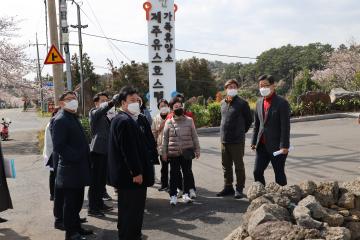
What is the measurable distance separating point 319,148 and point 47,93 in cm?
1977

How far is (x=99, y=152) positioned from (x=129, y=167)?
243cm

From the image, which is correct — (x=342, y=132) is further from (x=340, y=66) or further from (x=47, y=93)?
(x=340, y=66)

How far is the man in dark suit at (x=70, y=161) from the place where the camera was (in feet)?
18.0

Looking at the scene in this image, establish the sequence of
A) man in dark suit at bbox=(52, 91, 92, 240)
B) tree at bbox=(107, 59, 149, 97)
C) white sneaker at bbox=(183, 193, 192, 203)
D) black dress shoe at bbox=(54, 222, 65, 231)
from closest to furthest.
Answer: man in dark suit at bbox=(52, 91, 92, 240) → black dress shoe at bbox=(54, 222, 65, 231) → white sneaker at bbox=(183, 193, 192, 203) → tree at bbox=(107, 59, 149, 97)

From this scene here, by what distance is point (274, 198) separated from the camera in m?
4.86

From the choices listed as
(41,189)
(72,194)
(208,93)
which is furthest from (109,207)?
(208,93)

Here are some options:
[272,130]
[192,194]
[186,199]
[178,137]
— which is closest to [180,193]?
[192,194]

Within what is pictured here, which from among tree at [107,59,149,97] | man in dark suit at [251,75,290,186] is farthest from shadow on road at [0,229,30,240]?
tree at [107,59,149,97]

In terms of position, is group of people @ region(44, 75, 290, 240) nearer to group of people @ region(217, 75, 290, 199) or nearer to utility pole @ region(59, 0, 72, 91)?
group of people @ region(217, 75, 290, 199)

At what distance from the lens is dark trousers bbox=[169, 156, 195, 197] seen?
720 cm

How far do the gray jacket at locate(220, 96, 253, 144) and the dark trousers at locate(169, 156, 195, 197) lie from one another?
79cm

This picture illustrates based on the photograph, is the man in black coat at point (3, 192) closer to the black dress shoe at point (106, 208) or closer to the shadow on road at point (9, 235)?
the shadow on road at point (9, 235)

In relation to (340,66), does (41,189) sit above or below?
below

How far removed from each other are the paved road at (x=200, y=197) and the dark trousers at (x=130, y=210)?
0.90 metres
